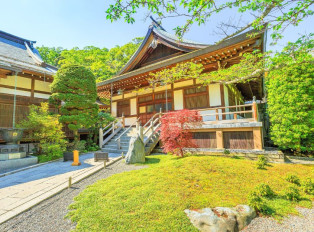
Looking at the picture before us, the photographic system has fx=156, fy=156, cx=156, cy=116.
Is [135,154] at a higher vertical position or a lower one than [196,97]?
lower

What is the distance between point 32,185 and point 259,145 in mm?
8987

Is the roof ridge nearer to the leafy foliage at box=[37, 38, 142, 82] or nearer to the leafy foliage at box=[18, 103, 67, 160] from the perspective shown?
the leafy foliage at box=[37, 38, 142, 82]

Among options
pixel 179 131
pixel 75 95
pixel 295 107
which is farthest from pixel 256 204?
pixel 75 95

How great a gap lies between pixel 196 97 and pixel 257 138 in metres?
4.61

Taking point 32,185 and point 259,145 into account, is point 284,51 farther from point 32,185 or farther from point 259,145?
point 32,185

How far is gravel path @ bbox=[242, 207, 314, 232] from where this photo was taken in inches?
110

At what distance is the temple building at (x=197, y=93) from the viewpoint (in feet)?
→ 24.8

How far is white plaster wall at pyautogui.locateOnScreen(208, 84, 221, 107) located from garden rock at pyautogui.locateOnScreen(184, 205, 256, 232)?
7481mm

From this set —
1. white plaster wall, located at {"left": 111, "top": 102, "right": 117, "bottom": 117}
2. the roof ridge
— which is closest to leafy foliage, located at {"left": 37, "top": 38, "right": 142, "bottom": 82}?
the roof ridge

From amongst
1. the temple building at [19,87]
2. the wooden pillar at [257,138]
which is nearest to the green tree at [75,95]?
the temple building at [19,87]

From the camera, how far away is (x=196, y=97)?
35.2 ft

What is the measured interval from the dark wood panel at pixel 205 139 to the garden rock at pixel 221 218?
531 centimetres

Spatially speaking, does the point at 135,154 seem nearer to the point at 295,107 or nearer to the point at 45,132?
the point at 45,132

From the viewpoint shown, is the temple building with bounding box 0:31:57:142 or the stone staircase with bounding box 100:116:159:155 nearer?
the stone staircase with bounding box 100:116:159:155
